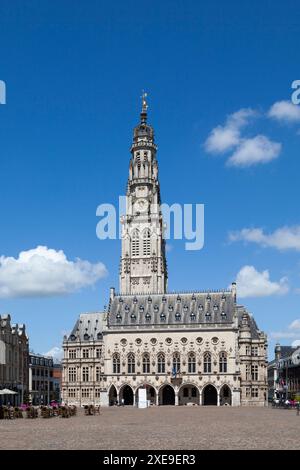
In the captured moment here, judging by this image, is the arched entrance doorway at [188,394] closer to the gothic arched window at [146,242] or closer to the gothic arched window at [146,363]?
the gothic arched window at [146,363]

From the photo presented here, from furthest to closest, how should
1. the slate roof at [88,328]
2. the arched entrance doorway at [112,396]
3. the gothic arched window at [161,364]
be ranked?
1. the slate roof at [88,328]
2. the arched entrance doorway at [112,396]
3. the gothic arched window at [161,364]

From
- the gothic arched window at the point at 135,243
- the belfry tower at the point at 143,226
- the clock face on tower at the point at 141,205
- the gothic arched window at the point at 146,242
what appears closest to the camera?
the belfry tower at the point at 143,226

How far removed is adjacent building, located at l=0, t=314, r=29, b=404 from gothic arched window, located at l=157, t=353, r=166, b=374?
24.1 metres

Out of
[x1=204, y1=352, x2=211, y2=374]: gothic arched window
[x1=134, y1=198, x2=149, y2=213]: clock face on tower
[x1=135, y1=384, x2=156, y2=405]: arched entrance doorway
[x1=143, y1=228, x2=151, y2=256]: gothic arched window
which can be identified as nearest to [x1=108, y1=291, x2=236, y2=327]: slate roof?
[x1=204, y1=352, x2=211, y2=374]: gothic arched window

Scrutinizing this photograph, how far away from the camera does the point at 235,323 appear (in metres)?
116

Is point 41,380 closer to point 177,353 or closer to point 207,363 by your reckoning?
point 177,353

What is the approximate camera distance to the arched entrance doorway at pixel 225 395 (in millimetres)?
115856

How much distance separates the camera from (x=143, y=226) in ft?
505

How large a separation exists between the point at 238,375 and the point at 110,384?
22802 mm

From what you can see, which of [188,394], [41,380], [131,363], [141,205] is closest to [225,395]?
[188,394]

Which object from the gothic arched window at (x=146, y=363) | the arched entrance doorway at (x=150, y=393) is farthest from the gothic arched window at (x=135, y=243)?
the arched entrance doorway at (x=150, y=393)

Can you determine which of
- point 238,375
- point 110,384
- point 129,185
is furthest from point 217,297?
point 129,185

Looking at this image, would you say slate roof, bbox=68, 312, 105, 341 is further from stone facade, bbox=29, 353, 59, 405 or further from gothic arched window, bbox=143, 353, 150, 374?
gothic arched window, bbox=143, 353, 150, 374
